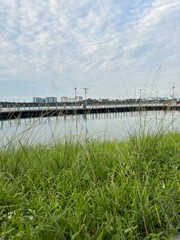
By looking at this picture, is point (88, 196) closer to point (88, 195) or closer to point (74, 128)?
point (88, 195)

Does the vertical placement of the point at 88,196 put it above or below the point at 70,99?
below

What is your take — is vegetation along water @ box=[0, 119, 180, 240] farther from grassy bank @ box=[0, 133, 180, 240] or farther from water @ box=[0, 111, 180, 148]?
water @ box=[0, 111, 180, 148]

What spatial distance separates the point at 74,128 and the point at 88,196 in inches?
A: 71.9

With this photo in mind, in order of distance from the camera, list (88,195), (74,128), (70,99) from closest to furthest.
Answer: (88,195), (74,128), (70,99)

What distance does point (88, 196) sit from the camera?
1.89 meters

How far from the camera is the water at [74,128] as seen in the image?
10.2 ft

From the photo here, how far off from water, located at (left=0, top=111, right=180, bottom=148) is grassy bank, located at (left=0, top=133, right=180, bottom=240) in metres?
0.35

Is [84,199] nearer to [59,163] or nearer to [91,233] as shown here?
[91,233]

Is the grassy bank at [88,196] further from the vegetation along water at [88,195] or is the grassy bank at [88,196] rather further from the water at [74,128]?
the water at [74,128]

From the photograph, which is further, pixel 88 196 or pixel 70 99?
pixel 70 99

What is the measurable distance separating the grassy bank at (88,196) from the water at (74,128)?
0.35 meters

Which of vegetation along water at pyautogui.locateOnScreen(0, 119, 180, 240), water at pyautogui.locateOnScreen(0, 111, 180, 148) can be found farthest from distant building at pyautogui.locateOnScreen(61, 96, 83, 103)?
vegetation along water at pyautogui.locateOnScreen(0, 119, 180, 240)

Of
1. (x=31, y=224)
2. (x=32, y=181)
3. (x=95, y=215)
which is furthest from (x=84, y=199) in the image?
(x=32, y=181)

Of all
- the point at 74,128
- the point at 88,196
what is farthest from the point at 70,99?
the point at 88,196
